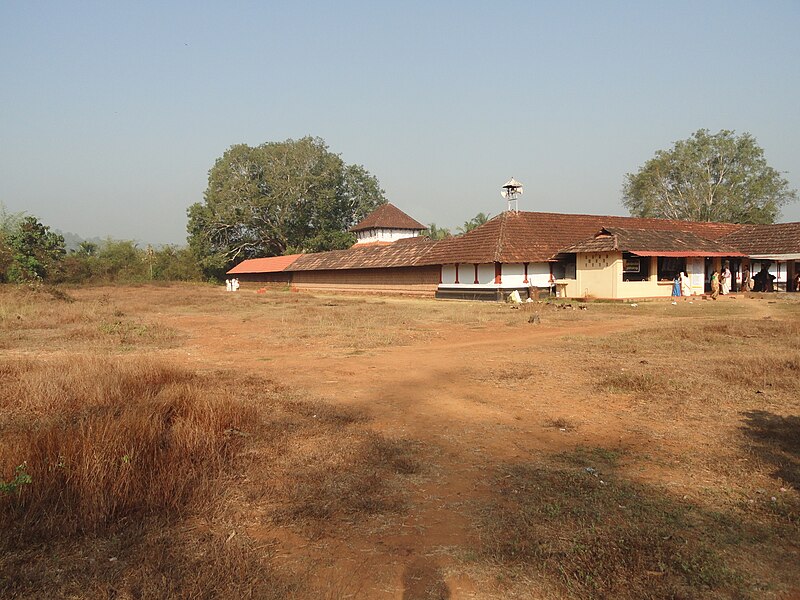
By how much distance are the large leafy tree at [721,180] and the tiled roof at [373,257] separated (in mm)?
24977

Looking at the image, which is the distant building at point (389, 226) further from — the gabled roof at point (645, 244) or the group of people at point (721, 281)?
the group of people at point (721, 281)

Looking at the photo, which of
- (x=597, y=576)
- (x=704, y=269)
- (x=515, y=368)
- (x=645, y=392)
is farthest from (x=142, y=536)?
(x=704, y=269)

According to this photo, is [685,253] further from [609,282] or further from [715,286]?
[609,282]

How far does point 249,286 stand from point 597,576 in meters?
50.1

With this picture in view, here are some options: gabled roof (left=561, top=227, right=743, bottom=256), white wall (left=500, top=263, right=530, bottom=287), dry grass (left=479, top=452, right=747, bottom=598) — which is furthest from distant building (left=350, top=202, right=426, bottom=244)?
dry grass (left=479, top=452, right=747, bottom=598)

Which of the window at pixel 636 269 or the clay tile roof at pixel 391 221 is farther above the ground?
the clay tile roof at pixel 391 221

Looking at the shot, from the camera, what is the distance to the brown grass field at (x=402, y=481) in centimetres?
315

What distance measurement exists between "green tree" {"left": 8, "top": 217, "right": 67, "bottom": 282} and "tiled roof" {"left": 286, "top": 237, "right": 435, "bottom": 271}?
1811cm

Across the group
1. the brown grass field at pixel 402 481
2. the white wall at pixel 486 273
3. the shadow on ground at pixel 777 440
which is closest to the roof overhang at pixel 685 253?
the white wall at pixel 486 273

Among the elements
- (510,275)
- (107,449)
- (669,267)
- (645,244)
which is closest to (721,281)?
(669,267)

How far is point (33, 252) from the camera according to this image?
41906 mm

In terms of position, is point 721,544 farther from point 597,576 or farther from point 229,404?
point 229,404

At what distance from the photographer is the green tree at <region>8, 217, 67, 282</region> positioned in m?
40.1

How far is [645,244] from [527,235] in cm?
586
